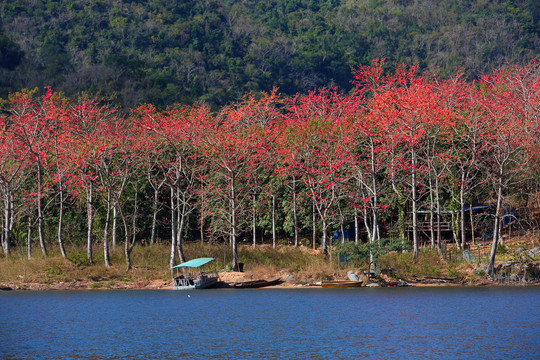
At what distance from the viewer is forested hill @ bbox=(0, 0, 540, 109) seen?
377ft

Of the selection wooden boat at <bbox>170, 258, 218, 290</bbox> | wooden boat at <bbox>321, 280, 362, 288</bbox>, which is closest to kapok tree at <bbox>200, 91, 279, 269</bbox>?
wooden boat at <bbox>170, 258, 218, 290</bbox>

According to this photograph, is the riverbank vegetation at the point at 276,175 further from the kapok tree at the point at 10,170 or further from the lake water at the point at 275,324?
the lake water at the point at 275,324

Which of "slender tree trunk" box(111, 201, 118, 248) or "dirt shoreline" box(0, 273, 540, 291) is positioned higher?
"slender tree trunk" box(111, 201, 118, 248)

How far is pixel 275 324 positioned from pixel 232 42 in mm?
119296

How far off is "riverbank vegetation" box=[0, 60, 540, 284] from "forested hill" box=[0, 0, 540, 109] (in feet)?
168

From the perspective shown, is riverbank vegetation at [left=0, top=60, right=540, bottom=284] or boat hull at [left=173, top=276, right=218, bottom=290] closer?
boat hull at [left=173, top=276, right=218, bottom=290]

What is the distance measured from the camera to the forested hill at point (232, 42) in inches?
4523

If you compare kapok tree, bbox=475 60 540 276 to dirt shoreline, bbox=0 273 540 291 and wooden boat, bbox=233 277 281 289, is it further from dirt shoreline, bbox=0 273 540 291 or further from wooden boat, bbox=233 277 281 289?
wooden boat, bbox=233 277 281 289

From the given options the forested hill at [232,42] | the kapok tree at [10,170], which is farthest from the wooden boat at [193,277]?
the forested hill at [232,42]

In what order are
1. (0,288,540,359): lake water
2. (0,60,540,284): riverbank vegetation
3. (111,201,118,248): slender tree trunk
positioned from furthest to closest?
1. (111,201,118,248): slender tree trunk
2. (0,60,540,284): riverbank vegetation
3. (0,288,540,359): lake water

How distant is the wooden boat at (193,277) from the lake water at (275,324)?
69cm

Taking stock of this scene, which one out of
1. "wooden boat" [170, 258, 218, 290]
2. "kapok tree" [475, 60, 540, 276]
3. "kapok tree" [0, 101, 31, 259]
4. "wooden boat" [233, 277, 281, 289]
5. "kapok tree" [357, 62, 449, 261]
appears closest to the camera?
"wooden boat" [170, 258, 218, 290]

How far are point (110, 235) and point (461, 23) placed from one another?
129967 millimetres

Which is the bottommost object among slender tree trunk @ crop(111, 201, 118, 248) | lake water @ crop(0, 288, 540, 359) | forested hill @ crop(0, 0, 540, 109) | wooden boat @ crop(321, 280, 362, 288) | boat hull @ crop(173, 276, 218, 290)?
lake water @ crop(0, 288, 540, 359)
